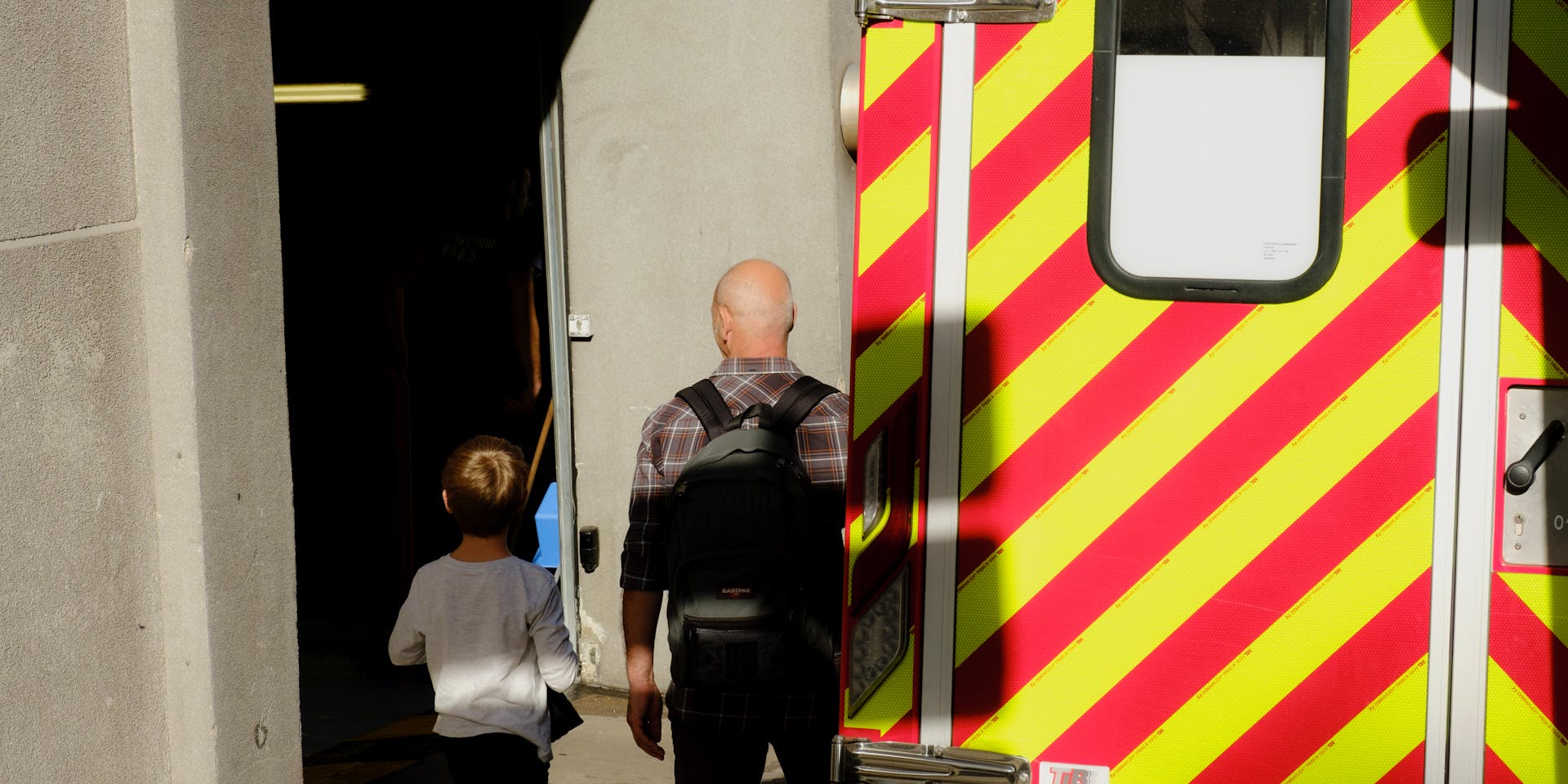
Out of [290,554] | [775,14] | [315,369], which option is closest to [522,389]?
[315,369]

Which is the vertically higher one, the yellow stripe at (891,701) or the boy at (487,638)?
the yellow stripe at (891,701)

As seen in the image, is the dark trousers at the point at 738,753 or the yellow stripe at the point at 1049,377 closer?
the yellow stripe at the point at 1049,377

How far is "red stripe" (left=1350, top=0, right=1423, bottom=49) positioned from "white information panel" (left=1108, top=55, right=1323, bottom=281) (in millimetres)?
64

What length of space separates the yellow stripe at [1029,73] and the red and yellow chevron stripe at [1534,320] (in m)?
0.61

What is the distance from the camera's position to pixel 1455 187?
193 centimetres

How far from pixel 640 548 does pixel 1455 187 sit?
6.12ft

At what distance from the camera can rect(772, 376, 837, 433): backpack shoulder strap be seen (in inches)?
117

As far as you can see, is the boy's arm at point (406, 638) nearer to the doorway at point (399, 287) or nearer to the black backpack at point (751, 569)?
the black backpack at point (751, 569)

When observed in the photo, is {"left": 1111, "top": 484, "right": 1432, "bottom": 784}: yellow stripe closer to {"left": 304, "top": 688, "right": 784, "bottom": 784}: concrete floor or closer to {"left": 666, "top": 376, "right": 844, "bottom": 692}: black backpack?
{"left": 666, "top": 376, "right": 844, "bottom": 692}: black backpack

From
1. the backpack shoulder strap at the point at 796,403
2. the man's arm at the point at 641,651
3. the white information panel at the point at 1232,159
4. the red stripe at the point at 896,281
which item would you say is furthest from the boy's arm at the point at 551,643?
the white information panel at the point at 1232,159


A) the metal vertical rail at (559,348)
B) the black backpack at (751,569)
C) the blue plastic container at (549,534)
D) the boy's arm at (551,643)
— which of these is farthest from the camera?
the blue plastic container at (549,534)

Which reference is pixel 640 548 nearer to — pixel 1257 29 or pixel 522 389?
pixel 1257 29

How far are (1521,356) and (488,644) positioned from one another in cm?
246

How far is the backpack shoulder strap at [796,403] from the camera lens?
2.98m
